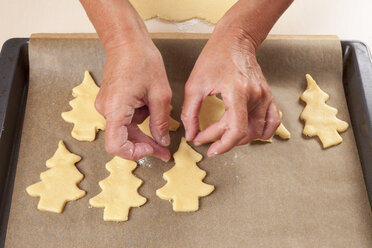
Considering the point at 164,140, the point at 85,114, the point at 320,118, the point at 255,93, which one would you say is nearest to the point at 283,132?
the point at 320,118

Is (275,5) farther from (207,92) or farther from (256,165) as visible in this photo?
(256,165)

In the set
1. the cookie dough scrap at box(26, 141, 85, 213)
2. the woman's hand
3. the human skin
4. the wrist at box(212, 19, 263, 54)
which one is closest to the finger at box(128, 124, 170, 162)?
the human skin

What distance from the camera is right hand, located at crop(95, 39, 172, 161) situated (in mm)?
928

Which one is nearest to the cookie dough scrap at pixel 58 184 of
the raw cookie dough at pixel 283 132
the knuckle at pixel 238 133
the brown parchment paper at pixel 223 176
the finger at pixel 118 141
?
the brown parchment paper at pixel 223 176

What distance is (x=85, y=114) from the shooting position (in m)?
1.18

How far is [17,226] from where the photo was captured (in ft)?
3.36

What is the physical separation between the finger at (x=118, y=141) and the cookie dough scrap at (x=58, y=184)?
20 centimetres

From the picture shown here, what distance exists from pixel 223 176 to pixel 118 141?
0.33 metres

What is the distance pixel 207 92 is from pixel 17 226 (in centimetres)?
59

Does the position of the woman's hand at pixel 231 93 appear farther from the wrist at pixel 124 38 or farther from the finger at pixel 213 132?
the wrist at pixel 124 38

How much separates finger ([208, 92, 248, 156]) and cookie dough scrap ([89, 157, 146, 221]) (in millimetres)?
286

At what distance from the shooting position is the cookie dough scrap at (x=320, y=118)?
116 centimetres

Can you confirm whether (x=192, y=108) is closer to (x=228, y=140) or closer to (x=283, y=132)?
(x=228, y=140)

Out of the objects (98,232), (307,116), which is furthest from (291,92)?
(98,232)
